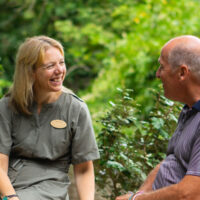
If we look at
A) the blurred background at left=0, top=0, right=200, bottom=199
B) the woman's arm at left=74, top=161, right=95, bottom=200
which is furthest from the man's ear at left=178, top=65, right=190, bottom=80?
the blurred background at left=0, top=0, right=200, bottom=199

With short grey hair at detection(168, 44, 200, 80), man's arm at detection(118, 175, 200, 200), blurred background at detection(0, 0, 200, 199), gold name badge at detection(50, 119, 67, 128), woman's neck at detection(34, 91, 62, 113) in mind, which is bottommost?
blurred background at detection(0, 0, 200, 199)

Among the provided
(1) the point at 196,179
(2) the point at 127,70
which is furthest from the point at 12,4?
(1) the point at 196,179

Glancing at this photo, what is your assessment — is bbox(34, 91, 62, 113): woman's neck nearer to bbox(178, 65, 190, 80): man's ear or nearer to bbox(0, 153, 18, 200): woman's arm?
bbox(0, 153, 18, 200): woman's arm

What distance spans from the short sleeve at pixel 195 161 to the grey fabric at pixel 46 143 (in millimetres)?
791

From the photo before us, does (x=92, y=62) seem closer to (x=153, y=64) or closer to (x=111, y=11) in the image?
(x=111, y=11)

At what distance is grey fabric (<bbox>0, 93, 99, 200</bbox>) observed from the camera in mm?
2441

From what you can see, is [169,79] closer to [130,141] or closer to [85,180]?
[85,180]

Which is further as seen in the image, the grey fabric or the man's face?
the grey fabric

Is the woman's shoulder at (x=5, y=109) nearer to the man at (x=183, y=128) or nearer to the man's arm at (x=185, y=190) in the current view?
the man at (x=183, y=128)

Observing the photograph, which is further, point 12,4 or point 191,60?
point 12,4

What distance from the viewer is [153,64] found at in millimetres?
5527

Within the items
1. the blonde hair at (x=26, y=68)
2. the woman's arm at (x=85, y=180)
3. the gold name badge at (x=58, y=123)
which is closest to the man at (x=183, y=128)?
the woman's arm at (x=85, y=180)

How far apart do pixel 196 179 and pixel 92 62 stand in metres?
8.50

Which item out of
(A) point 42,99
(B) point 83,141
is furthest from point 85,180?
(A) point 42,99
